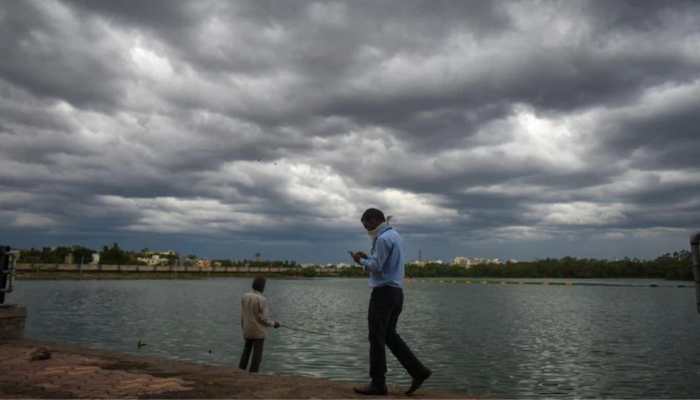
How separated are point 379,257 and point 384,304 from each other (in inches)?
28.6

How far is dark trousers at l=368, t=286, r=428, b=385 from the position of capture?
7.91m

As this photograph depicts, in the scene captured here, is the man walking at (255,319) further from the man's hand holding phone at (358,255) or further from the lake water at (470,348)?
the lake water at (470,348)

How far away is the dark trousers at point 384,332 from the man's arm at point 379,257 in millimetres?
372

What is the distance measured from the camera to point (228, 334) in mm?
30062

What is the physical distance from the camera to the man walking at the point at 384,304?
7922 millimetres

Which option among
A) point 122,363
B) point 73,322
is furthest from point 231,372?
point 73,322

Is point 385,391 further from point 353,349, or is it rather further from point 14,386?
point 353,349

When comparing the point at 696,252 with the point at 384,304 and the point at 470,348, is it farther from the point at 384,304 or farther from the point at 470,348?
the point at 470,348

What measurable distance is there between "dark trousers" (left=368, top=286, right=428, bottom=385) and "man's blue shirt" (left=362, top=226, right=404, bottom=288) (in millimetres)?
121

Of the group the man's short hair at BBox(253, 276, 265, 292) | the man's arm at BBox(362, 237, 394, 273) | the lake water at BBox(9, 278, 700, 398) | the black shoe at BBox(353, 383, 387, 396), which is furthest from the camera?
the lake water at BBox(9, 278, 700, 398)

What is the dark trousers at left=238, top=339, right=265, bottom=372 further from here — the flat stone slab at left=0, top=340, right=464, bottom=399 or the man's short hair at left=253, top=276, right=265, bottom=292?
the man's short hair at left=253, top=276, right=265, bottom=292

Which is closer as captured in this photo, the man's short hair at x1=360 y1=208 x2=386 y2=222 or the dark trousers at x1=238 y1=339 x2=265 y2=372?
the man's short hair at x1=360 y1=208 x2=386 y2=222

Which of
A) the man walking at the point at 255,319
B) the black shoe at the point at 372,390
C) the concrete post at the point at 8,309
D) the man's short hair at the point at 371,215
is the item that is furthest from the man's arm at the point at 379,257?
the concrete post at the point at 8,309

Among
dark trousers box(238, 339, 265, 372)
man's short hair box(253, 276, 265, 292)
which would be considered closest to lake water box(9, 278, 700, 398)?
dark trousers box(238, 339, 265, 372)
